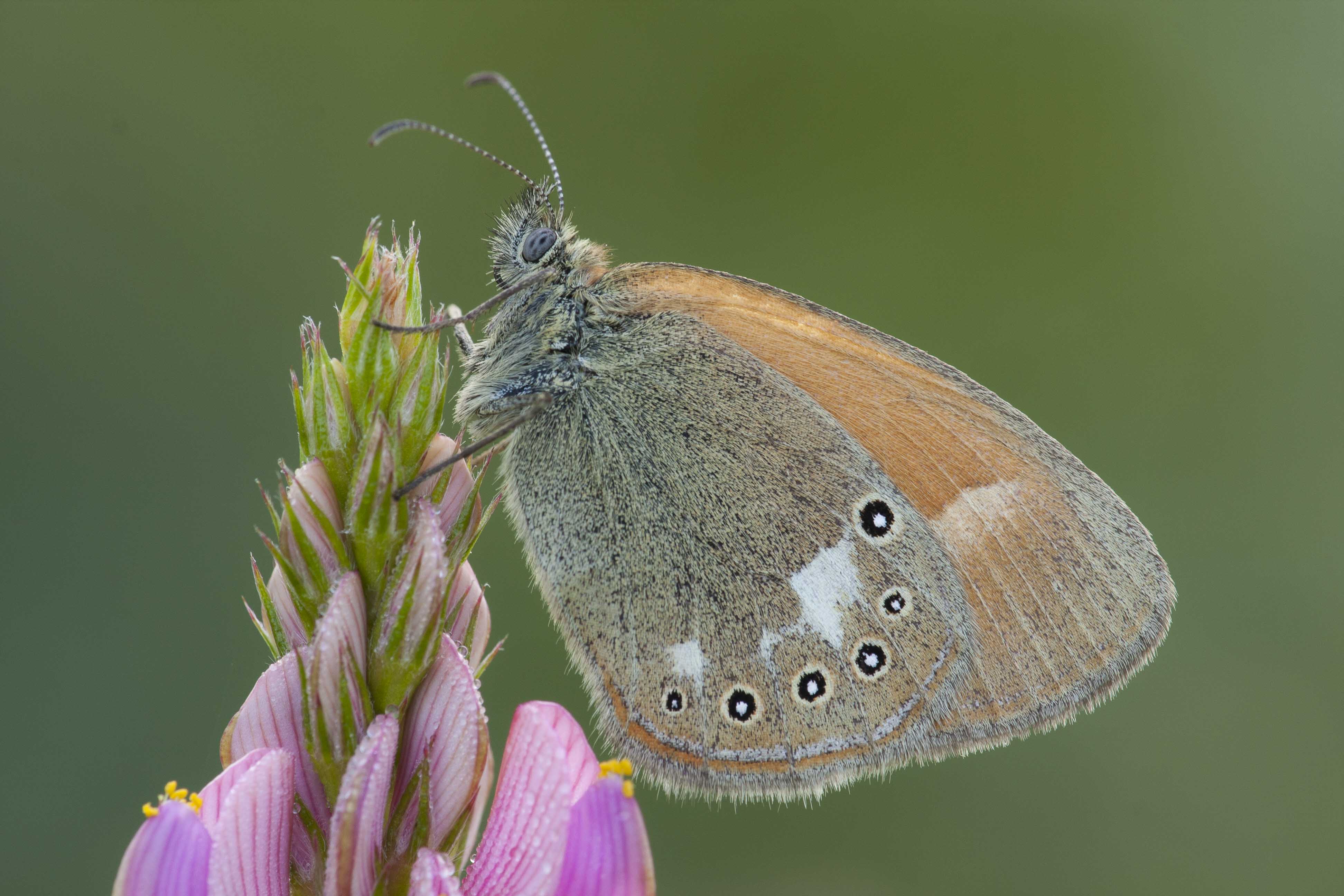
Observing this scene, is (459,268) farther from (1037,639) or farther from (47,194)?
(1037,639)

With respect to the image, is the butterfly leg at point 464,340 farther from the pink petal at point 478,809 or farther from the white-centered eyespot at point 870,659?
the pink petal at point 478,809

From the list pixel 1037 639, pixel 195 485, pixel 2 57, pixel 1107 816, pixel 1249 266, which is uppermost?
pixel 2 57

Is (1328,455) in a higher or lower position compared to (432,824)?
higher

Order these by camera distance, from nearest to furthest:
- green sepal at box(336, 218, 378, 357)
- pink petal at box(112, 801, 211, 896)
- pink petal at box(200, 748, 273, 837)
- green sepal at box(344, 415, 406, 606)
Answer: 1. pink petal at box(112, 801, 211, 896)
2. pink petal at box(200, 748, 273, 837)
3. green sepal at box(344, 415, 406, 606)
4. green sepal at box(336, 218, 378, 357)

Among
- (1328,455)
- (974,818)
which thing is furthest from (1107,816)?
(1328,455)

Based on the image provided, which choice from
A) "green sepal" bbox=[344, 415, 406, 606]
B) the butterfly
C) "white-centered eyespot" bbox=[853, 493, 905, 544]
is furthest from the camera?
"white-centered eyespot" bbox=[853, 493, 905, 544]

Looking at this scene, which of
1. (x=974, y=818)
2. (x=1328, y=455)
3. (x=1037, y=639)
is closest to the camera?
(x=1037, y=639)

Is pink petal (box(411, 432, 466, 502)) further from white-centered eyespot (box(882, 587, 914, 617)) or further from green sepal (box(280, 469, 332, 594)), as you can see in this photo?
white-centered eyespot (box(882, 587, 914, 617))

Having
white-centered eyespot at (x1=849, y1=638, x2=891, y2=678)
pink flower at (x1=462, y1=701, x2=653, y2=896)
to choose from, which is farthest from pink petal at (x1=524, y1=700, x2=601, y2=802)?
white-centered eyespot at (x1=849, y1=638, x2=891, y2=678)

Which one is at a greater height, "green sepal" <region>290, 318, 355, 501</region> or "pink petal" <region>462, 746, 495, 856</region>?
"green sepal" <region>290, 318, 355, 501</region>
